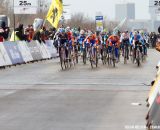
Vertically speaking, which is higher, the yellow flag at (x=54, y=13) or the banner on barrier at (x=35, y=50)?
the yellow flag at (x=54, y=13)

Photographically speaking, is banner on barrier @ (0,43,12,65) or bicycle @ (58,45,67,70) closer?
bicycle @ (58,45,67,70)

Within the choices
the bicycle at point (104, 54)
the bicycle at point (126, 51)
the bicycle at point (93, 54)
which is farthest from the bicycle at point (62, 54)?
the bicycle at point (126, 51)

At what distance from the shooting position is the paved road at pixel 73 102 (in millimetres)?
10398

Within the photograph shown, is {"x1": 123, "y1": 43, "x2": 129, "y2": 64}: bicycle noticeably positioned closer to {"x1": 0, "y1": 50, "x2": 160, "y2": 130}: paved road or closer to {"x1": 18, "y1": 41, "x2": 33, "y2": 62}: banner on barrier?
{"x1": 18, "y1": 41, "x2": 33, "y2": 62}: banner on barrier

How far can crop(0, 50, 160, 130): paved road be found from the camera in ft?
34.1

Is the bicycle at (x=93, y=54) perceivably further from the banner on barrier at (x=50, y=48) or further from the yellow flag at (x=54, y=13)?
the yellow flag at (x=54, y=13)

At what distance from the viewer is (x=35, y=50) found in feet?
→ 107

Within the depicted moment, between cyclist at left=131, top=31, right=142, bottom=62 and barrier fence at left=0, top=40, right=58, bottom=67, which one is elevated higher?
cyclist at left=131, top=31, right=142, bottom=62

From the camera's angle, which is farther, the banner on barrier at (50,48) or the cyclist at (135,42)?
the banner on barrier at (50,48)

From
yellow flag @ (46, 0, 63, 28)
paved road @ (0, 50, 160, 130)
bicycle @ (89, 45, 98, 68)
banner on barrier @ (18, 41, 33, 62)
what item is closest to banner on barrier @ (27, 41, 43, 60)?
banner on barrier @ (18, 41, 33, 62)

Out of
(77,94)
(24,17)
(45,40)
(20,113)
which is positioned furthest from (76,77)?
(24,17)

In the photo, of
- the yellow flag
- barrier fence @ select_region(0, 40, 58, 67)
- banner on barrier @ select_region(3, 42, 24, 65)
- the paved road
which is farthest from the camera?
the yellow flag

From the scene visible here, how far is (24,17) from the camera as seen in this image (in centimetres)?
8700

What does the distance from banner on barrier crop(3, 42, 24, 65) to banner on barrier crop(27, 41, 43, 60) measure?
2.33m
